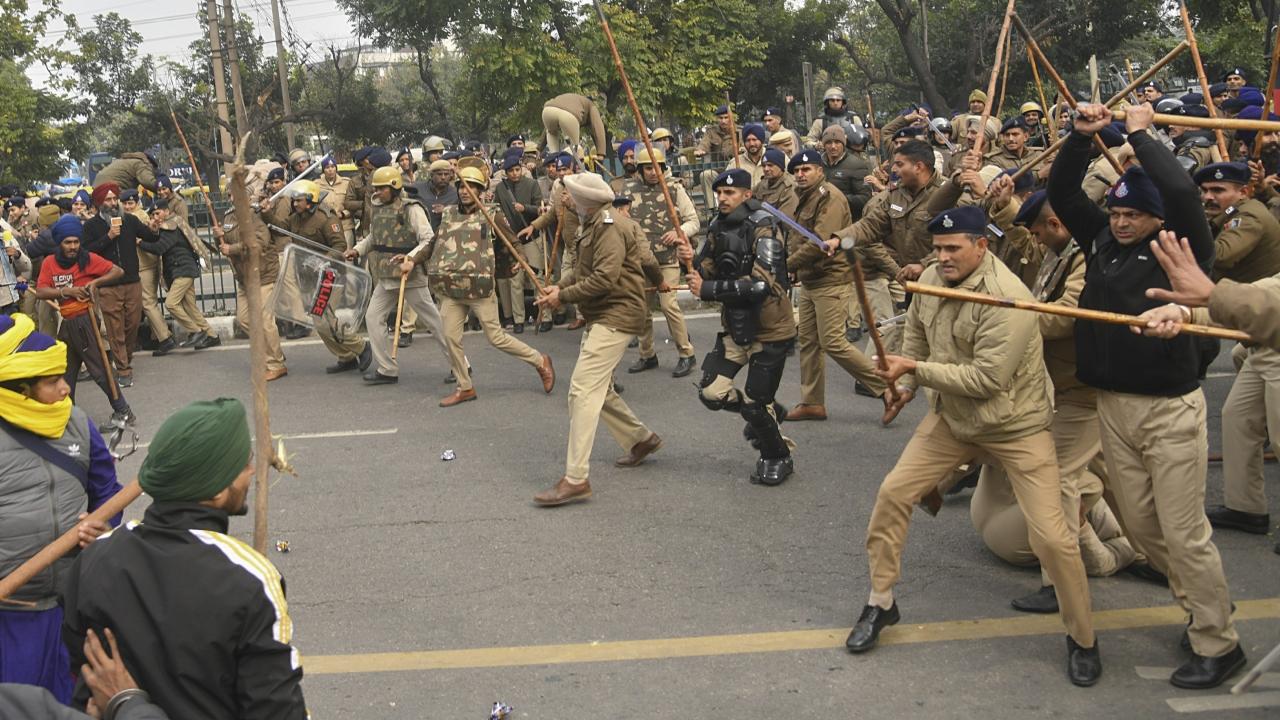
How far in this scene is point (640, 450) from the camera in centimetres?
826

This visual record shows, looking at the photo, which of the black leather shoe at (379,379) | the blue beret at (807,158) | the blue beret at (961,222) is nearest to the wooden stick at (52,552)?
the blue beret at (961,222)

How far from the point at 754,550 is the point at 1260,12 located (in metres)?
19.2

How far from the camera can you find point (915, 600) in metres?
5.83

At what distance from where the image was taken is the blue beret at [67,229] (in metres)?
10.6

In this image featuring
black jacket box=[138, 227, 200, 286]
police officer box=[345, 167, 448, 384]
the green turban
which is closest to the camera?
the green turban

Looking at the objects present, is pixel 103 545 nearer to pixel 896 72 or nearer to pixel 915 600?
pixel 915 600

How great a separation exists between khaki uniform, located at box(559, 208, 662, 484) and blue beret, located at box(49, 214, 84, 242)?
5058mm

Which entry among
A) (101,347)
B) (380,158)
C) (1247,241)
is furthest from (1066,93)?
(380,158)

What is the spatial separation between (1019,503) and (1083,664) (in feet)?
2.29

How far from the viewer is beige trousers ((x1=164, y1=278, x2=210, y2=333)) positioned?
1337 cm

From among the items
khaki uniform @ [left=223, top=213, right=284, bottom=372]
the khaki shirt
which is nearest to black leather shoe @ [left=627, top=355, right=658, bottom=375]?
khaki uniform @ [left=223, top=213, right=284, bottom=372]

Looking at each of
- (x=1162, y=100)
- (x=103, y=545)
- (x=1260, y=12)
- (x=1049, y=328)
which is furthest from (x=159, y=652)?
(x=1260, y=12)

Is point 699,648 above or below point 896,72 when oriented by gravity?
below

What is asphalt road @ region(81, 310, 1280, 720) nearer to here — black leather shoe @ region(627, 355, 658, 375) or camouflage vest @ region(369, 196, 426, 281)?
black leather shoe @ region(627, 355, 658, 375)
